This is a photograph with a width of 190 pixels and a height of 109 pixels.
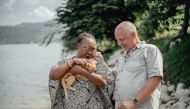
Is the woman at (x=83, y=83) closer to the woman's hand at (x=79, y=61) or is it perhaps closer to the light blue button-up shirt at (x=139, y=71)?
the woman's hand at (x=79, y=61)

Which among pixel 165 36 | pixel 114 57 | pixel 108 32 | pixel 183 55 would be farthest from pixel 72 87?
pixel 108 32

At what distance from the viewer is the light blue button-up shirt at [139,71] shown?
4207 millimetres

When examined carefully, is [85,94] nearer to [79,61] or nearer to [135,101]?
[79,61]

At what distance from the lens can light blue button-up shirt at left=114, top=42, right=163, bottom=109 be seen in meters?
4.21

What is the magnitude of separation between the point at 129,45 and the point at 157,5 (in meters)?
6.99

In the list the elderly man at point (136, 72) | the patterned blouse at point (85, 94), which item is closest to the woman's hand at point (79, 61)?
the patterned blouse at point (85, 94)

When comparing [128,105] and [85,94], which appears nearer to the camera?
[128,105]

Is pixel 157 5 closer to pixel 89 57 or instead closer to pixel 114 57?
pixel 89 57

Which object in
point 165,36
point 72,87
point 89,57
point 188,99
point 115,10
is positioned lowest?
point 188,99

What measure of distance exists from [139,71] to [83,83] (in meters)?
0.68

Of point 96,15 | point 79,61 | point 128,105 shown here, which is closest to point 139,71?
point 128,105

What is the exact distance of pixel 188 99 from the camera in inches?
427

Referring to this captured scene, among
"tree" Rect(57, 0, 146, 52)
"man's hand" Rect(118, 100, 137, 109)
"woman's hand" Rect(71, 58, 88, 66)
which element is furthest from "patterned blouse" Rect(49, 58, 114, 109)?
"tree" Rect(57, 0, 146, 52)

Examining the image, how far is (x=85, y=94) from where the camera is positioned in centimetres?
461
